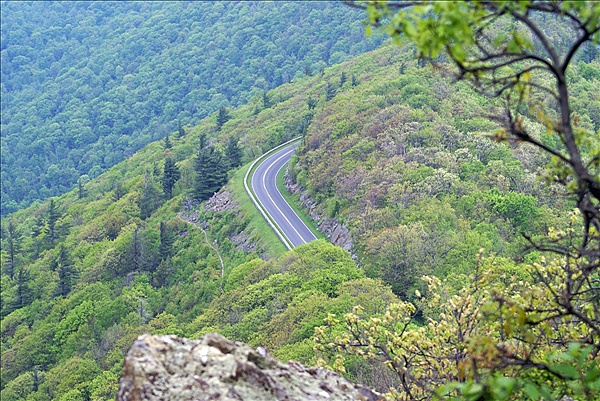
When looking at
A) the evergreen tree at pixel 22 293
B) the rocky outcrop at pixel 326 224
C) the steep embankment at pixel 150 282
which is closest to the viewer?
the steep embankment at pixel 150 282

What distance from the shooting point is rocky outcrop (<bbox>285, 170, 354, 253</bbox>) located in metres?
54.1

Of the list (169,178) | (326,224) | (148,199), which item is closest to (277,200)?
(326,224)

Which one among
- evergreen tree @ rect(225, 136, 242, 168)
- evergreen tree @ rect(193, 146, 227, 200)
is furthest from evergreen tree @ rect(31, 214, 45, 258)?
evergreen tree @ rect(225, 136, 242, 168)

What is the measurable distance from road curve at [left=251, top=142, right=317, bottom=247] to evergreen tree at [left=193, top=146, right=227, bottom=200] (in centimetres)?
432

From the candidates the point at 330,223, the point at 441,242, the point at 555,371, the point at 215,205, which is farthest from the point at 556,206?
the point at 555,371

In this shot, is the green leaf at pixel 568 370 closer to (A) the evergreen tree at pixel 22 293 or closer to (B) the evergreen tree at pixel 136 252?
(B) the evergreen tree at pixel 136 252

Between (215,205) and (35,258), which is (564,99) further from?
(35,258)

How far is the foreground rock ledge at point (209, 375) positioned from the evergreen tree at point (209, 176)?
230 feet

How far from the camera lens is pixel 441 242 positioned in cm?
4428

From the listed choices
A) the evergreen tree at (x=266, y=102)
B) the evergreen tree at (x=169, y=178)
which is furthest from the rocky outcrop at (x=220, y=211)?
the evergreen tree at (x=266, y=102)

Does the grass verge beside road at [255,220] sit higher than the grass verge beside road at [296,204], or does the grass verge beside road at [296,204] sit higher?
the grass verge beside road at [255,220]

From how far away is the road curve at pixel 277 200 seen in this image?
196 feet

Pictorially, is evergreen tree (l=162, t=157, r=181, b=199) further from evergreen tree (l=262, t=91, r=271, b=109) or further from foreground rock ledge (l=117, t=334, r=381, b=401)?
foreground rock ledge (l=117, t=334, r=381, b=401)

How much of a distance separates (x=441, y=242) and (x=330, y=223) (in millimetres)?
16550
